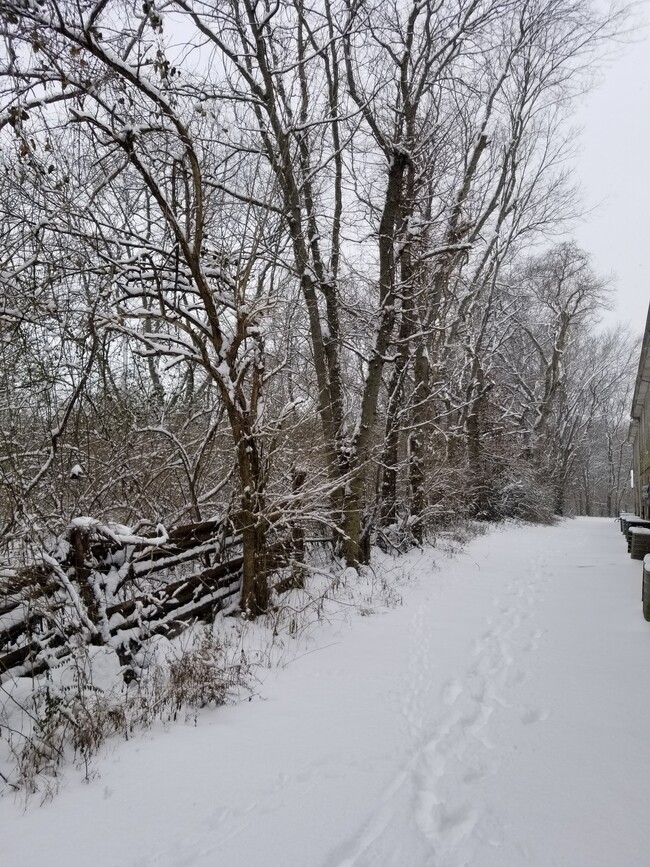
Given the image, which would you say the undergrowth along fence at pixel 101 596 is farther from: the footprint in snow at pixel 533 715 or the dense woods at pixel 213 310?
the footprint in snow at pixel 533 715

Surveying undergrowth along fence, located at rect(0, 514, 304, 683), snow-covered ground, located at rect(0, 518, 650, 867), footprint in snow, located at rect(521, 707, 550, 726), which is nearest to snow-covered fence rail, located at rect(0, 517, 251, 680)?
undergrowth along fence, located at rect(0, 514, 304, 683)

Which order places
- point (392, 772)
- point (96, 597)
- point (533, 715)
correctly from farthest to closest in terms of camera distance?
point (96, 597) < point (533, 715) < point (392, 772)

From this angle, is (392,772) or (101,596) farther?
(101,596)

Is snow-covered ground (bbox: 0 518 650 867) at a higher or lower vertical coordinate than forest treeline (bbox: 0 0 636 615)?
lower

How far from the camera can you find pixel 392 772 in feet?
9.93

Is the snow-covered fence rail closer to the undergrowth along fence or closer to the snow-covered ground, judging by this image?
the undergrowth along fence

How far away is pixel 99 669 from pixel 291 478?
3.26 meters

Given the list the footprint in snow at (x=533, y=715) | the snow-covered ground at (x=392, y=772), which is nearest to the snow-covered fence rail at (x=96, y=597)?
the snow-covered ground at (x=392, y=772)

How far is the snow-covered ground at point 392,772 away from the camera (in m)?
2.44

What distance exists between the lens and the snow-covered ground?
95.9 inches

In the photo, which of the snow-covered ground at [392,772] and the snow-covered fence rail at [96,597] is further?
the snow-covered fence rail at [96,597]

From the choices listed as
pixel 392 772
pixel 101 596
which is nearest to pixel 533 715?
pixel 392 772

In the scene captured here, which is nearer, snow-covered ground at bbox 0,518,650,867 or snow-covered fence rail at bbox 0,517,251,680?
snow-covered ground at bbox 0,518,650,867

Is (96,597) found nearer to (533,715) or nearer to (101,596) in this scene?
(101,596)
